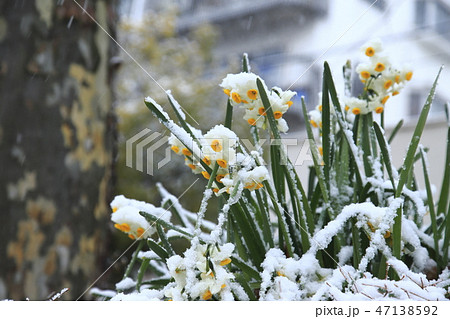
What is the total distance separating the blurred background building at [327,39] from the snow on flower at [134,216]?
0.53 feet

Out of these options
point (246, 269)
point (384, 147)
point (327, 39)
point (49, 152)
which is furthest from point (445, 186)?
point (327, 39)

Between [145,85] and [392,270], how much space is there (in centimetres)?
433

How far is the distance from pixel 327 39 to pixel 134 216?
126 centimetres

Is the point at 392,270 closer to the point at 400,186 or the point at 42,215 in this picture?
the point at 400,186

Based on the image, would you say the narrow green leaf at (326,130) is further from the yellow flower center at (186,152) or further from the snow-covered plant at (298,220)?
the yellow flower center at (186,152)

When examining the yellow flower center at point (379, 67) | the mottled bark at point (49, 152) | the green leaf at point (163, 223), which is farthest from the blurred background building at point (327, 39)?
the mottled bark at point (49, 152)

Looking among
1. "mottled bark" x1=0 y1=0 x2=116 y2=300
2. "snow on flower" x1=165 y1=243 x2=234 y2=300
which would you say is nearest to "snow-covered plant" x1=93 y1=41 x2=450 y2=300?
"snow on flower" x1=165 y1=243 x2=234 y2=300

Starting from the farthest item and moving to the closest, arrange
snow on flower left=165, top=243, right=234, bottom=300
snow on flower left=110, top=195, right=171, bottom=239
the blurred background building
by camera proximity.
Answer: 1. the blurred background building
2. snow on flower left=110, top=195, right=171, bottom=239
3. snow on flower left=165, top=243, right=234, bottom=300

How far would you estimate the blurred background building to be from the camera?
2.96 feet

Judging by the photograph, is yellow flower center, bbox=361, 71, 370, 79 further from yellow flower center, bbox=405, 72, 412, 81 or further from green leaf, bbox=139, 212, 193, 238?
green leaf, bbox=139, 212, 193, 238

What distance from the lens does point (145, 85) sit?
14.8 ft

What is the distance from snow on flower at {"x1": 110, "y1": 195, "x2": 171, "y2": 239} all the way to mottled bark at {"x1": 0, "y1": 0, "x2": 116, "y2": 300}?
69cm

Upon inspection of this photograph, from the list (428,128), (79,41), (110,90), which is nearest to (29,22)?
(79,41)

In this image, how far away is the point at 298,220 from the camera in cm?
40
